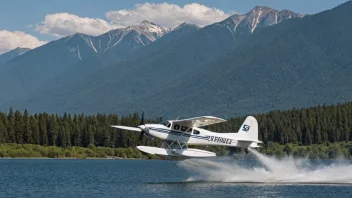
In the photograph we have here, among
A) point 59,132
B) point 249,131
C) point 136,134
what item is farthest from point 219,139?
point 136,134

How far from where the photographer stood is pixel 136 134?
136125 millimetres

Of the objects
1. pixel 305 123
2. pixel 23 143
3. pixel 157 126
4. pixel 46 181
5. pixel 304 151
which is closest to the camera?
pixel 157 126

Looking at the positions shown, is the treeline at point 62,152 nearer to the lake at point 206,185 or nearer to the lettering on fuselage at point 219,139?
the lake at point 206,185

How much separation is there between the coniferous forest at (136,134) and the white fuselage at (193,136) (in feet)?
210

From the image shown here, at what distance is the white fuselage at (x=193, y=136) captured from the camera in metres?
53.4

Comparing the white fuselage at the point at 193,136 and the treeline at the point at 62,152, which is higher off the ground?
the treeline at the point at 62,152

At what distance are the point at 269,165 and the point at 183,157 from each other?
884 centimetres

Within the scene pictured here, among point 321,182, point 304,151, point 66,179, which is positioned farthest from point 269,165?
point 304,151

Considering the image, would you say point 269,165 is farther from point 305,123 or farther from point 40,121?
point 305,123

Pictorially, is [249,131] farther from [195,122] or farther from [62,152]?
[62,152]

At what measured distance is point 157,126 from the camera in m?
53.4

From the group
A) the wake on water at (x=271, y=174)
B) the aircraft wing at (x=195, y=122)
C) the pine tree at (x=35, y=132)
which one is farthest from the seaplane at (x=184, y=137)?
the pine tree at (x=35, y=132)

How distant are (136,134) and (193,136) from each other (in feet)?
269

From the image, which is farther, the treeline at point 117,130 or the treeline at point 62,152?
the treeline at point 117,130
